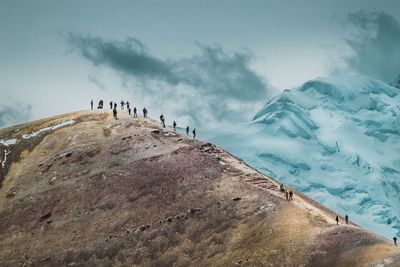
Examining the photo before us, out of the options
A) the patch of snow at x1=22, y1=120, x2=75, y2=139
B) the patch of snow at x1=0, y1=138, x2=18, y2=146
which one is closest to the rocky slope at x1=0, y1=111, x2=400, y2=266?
the patch of snow at x1=0, y1=138, x2=18, y2=146

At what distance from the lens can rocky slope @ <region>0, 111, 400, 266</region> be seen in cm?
9594

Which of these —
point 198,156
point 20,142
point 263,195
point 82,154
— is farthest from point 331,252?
point 20,142

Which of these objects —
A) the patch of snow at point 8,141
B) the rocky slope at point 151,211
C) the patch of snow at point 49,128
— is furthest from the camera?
the patch of snow at point 49,128

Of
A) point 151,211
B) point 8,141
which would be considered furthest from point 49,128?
point 151,211

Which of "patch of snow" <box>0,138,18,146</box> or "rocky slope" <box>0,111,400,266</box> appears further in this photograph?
"patch of snow" <box>0,138,18,146</box>

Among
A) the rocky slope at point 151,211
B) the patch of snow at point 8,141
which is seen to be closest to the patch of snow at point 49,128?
the patch of snow at point 8,141

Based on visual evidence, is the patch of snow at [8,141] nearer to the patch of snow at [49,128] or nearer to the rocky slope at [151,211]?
the patch of snow at [49,128]

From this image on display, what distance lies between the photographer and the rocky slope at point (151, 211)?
9594 centimetres

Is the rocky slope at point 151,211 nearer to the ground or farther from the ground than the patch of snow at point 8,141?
nearer to the ground

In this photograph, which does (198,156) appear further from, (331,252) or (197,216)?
(331,252)

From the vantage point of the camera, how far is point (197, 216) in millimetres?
114125

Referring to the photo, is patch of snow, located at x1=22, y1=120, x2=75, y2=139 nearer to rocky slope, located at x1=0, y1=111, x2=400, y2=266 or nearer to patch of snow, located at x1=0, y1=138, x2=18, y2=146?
patch of snow, located at x1=0, y1=138, x2=18, y2=146

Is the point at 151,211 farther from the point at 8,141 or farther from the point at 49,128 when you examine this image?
the point at 8,141

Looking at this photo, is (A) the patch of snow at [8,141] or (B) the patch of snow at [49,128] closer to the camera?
(A) the patch of snow at [8,141]
